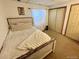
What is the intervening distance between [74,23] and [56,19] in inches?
55.1

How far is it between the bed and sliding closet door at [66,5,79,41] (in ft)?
5.81

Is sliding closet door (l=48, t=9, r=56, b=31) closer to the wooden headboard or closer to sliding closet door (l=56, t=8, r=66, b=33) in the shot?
sliding closet door (l=56, t=8, r=66, b=33)

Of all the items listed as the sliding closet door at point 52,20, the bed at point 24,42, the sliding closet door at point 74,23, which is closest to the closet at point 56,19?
the sliding closet door at point 52,20

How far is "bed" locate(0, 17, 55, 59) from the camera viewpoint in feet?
3.96

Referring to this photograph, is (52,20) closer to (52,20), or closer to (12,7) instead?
(52,20)

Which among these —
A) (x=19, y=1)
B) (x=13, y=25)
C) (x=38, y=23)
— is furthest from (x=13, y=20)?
(x=38, y=23)

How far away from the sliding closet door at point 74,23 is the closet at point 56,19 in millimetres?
579

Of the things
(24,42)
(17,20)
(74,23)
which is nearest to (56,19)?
(74,23)

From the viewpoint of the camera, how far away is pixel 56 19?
13.7ft

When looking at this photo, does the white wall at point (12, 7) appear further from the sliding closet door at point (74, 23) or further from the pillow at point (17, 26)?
the sliding closet door at point (74, 23)

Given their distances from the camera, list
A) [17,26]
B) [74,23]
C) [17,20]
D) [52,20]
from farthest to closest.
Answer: [52,20]
[74,23]
[17,20]
[17,26]

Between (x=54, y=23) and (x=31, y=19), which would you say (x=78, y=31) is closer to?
(x=54, y=23)

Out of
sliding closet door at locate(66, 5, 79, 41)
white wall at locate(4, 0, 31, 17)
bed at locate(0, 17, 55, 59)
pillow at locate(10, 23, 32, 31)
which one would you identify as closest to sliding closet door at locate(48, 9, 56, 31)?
sliding closet door at locate(66, 5, 79, 41)

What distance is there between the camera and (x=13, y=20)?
8.75ft
